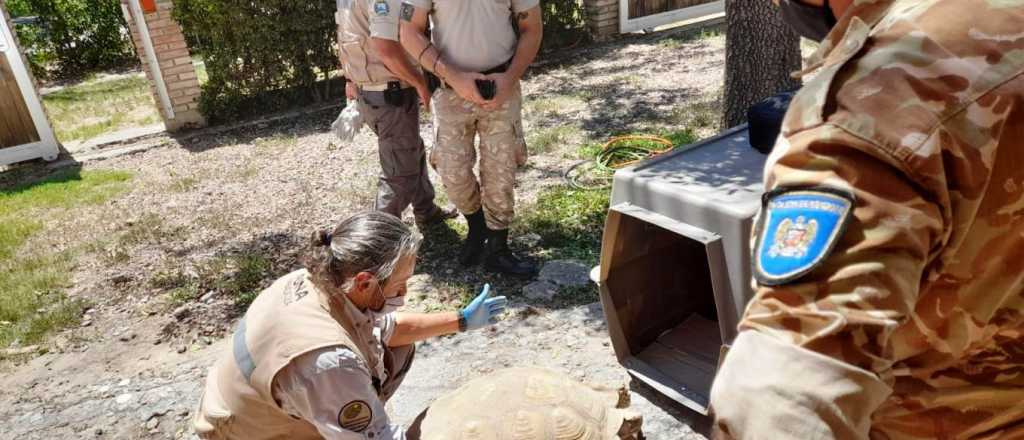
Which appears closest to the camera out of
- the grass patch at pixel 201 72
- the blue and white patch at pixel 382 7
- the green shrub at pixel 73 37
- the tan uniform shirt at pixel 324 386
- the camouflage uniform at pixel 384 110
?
the tan uniform shirt at pixel 324 386

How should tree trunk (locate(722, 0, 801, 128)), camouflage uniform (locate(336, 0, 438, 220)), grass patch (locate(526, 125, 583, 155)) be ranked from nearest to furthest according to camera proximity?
camouflage uniform (locate(336, 0, 438, 220)) → tree trunk (locate(722, 0, 801, 128)) → grass patch (locate(526, 125, 583, 155))

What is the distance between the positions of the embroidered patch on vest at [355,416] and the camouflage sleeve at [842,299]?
1417mm

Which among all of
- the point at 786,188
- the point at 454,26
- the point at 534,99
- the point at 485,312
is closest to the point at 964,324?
the point at 786,188

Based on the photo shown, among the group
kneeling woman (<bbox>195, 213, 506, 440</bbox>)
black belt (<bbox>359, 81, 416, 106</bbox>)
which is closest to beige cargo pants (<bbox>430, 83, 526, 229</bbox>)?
black belt (<bbox>359, 81, 416, 106</bbox>)

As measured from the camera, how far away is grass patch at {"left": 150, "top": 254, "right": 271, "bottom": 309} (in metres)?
4.46

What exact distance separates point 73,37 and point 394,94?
40.5 feet

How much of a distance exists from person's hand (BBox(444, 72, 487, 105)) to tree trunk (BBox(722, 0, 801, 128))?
2058 millimetres

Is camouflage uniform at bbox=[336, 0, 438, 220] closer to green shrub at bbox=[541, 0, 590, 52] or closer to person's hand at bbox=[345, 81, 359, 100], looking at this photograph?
person's hand at bbox=[345, 81, 359, 100]

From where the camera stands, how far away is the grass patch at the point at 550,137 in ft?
21.6

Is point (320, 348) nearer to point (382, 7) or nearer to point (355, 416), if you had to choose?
point (355, 416)

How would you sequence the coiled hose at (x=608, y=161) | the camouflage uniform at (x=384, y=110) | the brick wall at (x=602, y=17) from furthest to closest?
the brick wall at (x=602, y=17) < the coiled hose at (x=608, y=161) < the camouflage uniform at (x=384, y=110)

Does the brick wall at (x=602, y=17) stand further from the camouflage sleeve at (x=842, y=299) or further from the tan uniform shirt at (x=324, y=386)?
the camouflage sleeve at (x=842, y=299)

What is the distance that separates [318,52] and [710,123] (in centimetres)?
515

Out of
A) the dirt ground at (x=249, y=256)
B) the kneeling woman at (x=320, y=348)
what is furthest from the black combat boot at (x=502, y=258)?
the kneeling woman at (x=320, y=348)
